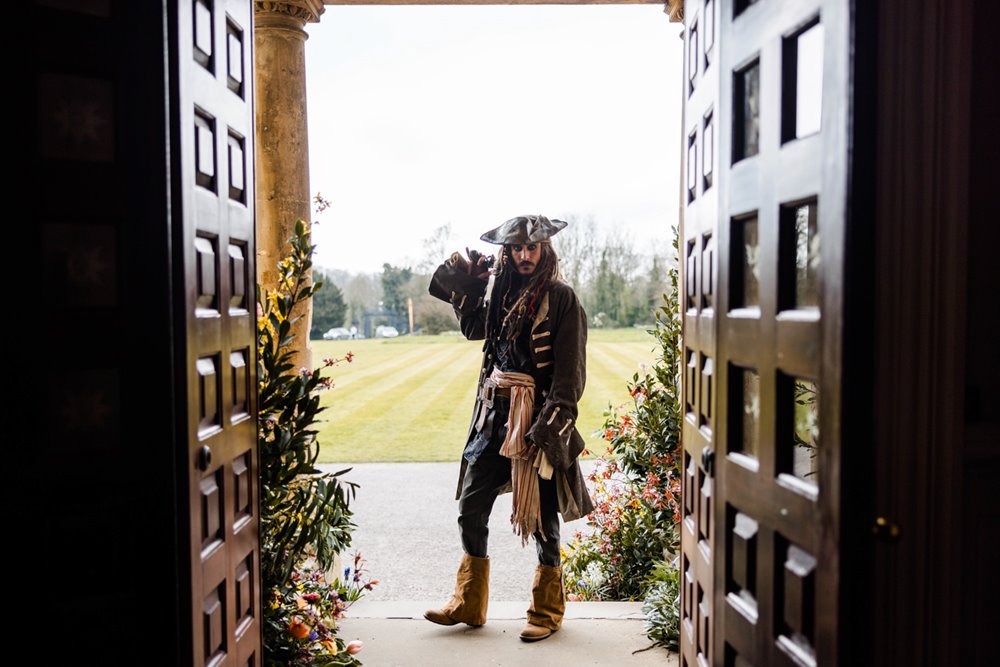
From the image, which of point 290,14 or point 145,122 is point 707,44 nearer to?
point 145,122

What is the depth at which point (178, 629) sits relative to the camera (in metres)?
2.00

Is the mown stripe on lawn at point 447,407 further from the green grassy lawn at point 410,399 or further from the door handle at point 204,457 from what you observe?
the door handle at point 204,457

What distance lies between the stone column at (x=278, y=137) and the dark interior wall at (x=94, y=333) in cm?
212

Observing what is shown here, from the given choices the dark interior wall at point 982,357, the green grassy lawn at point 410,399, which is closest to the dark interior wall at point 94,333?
the dark interior wall at point 982,357

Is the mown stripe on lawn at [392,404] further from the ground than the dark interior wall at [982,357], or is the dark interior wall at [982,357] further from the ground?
the dark interior wall at [982,357]

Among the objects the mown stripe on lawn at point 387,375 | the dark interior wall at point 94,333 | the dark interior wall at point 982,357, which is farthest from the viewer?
the mown stripe on lawn at point 387,375

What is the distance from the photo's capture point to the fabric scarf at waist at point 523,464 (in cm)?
362

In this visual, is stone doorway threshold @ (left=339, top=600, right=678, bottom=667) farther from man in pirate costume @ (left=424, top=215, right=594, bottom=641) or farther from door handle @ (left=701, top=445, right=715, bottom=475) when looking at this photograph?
door handle @ (left=701, top=445, right=715, bottom=475)

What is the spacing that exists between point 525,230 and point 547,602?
5.67ft

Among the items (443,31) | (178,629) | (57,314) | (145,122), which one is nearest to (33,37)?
(145,122)

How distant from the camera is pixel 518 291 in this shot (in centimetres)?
383

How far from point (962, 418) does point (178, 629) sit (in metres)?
1.89

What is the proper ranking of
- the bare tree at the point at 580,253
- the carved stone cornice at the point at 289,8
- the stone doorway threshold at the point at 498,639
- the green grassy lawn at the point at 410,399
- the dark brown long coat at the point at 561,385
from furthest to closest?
the green grassy lawn at the point at 410,399 < the bare tree at the point at 580,253 < the carved stone cornice at the point at 289,8 < the dark brown long coat at the point at 561,385 < the stone doorway threshold at the point at 498,639

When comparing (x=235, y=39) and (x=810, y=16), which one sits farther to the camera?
(x=235, y=39)
